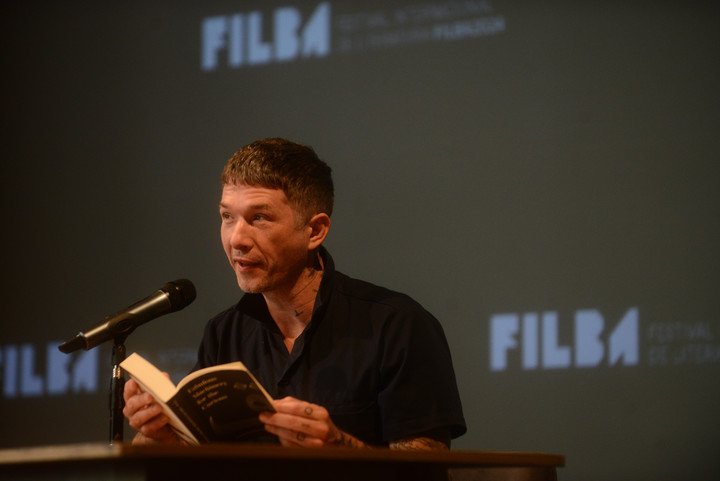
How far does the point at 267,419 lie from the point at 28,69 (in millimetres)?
3605

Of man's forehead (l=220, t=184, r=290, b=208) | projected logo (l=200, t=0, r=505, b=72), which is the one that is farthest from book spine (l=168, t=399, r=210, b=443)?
projected logo (l=200, t=0, r=505, b=72)

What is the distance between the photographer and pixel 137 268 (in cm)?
471

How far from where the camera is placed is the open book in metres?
2.09

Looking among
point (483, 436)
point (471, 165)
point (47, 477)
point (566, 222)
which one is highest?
point (471, 165)

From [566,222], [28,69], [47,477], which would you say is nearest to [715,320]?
[566,222]

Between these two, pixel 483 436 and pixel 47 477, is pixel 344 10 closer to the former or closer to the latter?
pixel 483 436

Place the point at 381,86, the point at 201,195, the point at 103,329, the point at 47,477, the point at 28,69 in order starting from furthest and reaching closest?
the point at 28,69, the point at 201,195, the point at 381,86, the point at 103,329, the point at 47,477

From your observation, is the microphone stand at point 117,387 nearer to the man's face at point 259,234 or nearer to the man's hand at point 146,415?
the man's hand at point 146,415

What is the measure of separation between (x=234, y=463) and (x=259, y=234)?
104 cm

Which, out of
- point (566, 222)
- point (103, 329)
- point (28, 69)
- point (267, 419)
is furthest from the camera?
point (28, 69)

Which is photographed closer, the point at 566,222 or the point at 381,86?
the point at 566,222

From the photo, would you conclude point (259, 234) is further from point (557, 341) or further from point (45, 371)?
point (45, 371)

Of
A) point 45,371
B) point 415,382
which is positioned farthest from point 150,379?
point 45,371

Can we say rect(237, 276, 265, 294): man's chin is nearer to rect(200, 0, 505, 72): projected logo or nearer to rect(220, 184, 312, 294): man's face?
rect(220, 184, 312, 294): man's face
